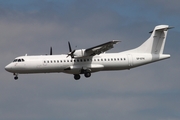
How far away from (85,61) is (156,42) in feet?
25.2

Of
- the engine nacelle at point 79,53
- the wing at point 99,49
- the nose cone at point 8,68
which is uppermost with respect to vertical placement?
the wing at point 99,49

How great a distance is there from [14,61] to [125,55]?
33.6 ft

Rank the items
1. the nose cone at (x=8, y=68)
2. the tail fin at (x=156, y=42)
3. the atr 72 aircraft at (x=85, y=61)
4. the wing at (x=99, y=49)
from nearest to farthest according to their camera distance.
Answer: the wing at (x=99, y=49)
the atr 72 aircraft at (x=85, y=61)
the nose cone at (x=8, y=68)
the tail fin at (x=156, y=42)

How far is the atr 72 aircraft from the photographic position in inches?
1596

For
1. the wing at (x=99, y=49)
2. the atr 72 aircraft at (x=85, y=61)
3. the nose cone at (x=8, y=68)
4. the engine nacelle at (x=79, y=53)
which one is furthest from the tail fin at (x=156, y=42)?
the nose cone at (x=8, y=68)

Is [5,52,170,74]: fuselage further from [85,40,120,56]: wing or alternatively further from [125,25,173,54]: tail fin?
[125,25,173,54]: tail fin

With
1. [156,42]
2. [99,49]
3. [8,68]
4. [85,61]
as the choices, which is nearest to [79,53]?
[85,61]

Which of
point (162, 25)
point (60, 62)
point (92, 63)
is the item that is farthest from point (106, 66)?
point (162, 25)

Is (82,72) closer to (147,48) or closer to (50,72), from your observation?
(50,72)

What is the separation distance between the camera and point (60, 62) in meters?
40.9

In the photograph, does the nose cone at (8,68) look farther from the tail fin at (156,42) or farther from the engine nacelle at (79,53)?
the tail fin at (156,42)

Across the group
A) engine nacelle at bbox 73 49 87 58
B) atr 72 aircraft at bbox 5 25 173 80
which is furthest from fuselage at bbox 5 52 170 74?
engine nacelle at bbox 73 49 87 58

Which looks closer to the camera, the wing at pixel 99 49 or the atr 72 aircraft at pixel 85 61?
the wing at pixel 99 49

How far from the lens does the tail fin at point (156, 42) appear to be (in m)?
43.8
